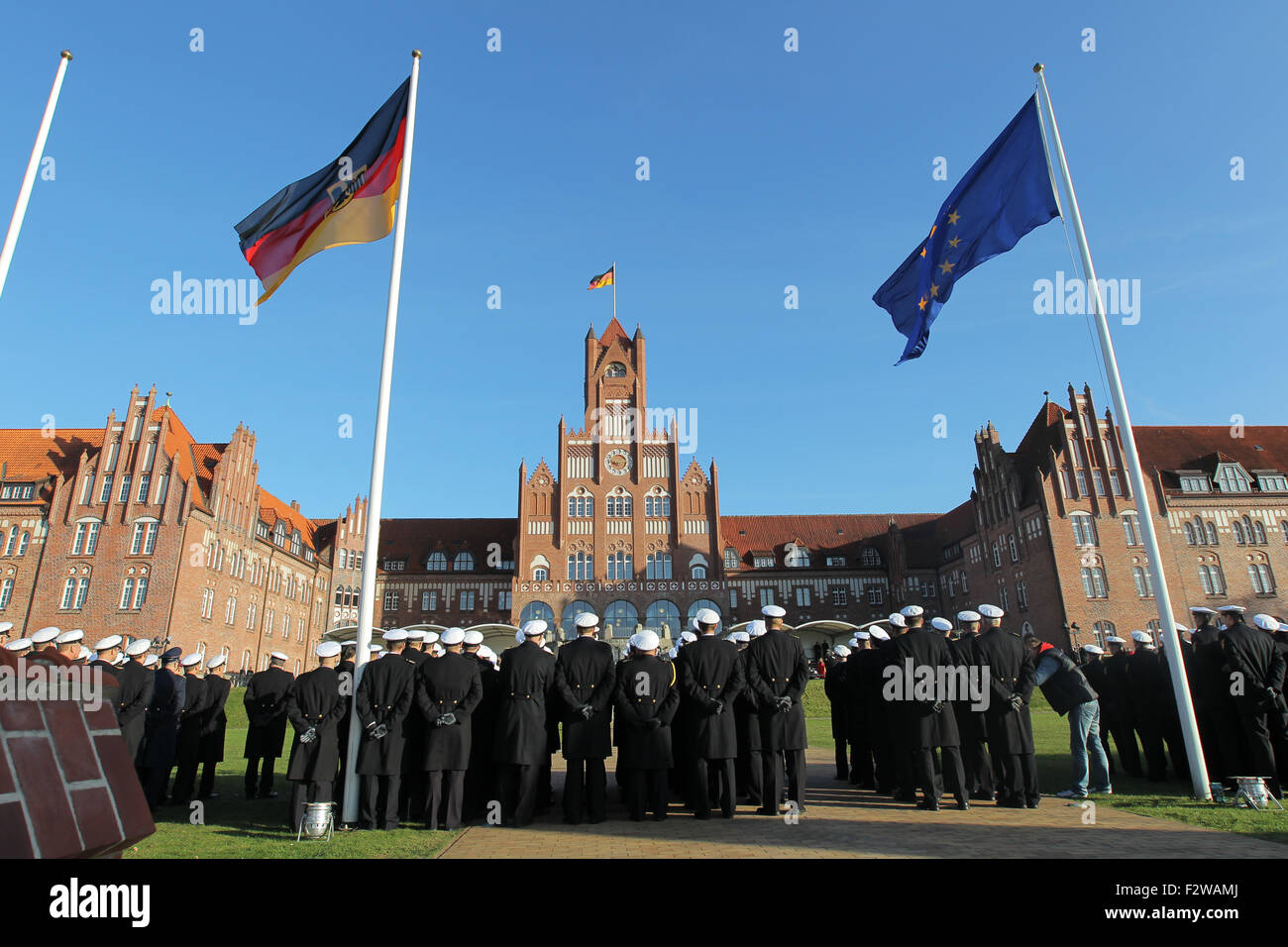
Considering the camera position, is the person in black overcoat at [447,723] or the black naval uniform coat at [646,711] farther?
the black naval uniform coat at [646,711]

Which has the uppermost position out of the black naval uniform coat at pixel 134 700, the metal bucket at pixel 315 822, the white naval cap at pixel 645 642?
the white naval cap at pixel 645 642

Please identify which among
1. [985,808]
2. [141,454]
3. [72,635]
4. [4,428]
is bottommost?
[985,808]

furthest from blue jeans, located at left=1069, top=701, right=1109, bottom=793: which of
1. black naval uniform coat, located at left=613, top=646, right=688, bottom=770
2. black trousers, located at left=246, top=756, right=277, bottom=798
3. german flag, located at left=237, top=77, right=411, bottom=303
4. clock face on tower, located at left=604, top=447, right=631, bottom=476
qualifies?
clock face on tower, located at left=604, top=447, right=631, bottom=476

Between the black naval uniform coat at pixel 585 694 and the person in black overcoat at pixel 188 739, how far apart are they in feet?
19.6

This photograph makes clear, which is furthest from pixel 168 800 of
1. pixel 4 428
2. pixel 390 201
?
pixel 4 428

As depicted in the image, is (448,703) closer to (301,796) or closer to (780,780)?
(301,796)

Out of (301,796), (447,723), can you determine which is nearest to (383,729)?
(447,723)

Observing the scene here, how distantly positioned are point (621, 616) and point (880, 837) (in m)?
50.9

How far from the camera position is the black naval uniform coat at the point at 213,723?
37.6 feet

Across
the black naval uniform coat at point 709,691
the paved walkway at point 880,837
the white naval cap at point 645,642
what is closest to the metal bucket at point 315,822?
the paved walkway at point 880,837

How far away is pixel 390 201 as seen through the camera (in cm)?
1083

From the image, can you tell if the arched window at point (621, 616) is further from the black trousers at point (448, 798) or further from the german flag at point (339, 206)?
the black trousers at point (448, 798)
